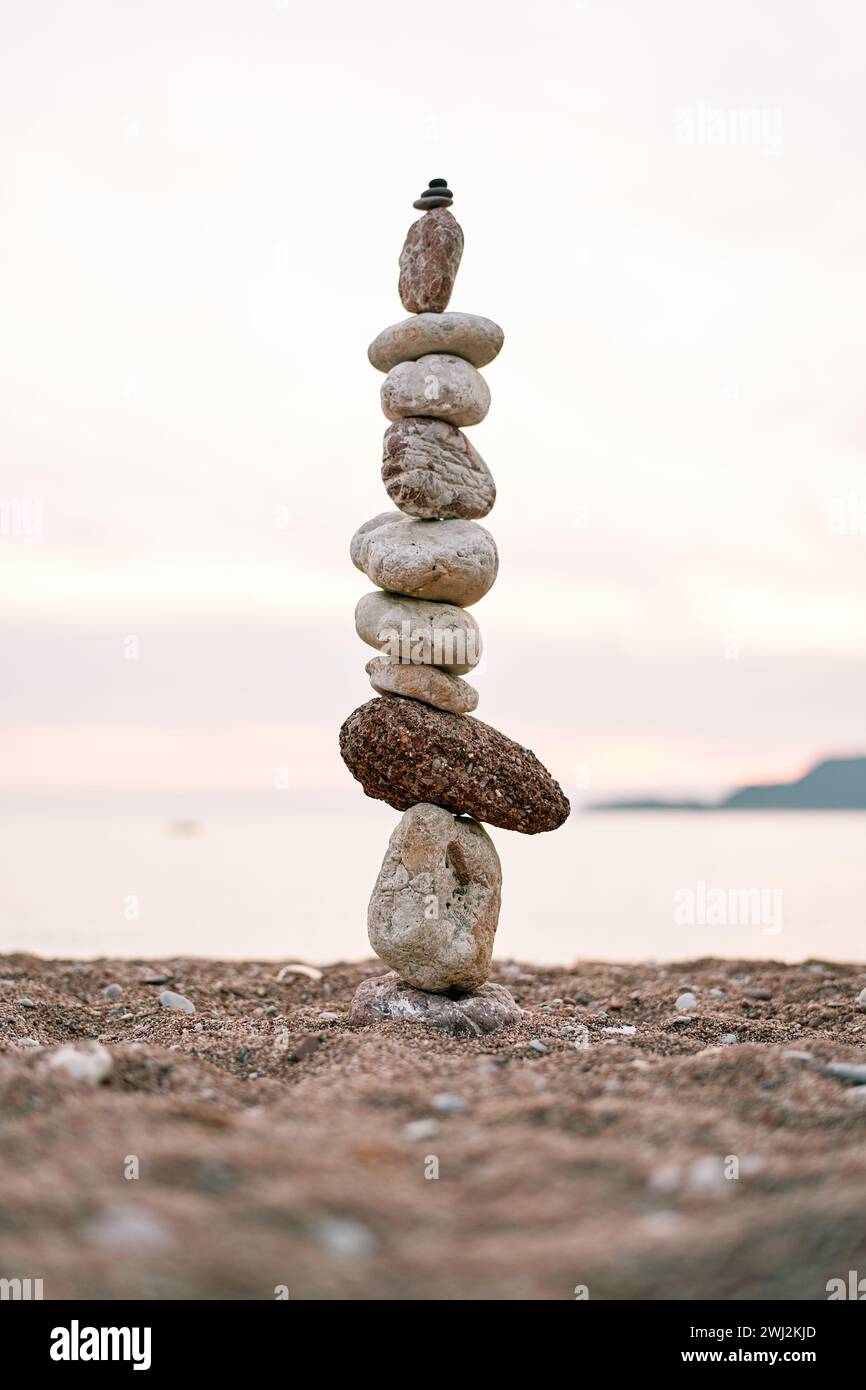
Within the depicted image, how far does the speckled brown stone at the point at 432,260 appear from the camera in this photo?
29.2ft

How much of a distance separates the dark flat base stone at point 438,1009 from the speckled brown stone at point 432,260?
5.27 meters

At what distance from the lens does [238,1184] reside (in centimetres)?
411

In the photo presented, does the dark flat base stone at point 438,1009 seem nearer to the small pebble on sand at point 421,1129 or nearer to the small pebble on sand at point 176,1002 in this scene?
the small pebble on sand at point 176,1002

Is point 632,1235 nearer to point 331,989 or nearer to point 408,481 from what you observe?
point 408,481

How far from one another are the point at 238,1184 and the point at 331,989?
7380mm

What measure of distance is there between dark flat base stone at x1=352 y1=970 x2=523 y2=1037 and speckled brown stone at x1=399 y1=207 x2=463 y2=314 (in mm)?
5272

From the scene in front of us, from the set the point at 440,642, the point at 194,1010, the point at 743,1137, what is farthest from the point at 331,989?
the point at 743,1137

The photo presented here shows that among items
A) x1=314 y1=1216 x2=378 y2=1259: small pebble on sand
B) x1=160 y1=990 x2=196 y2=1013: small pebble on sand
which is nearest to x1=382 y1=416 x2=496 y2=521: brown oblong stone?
x1=160 y1=990 x2=196 y2=1013: small pebble on sand

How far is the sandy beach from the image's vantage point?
3672 mm

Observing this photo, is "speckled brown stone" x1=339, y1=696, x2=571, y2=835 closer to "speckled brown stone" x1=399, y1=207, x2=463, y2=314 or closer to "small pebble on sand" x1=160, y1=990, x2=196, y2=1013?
"small pebble on sand" x1=160, y1=990, x2=196, y2=1013

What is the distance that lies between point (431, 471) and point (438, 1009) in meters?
3.99

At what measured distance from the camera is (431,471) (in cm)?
870

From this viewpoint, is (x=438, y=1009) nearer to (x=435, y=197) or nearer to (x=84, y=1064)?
(x=84, y=1064)

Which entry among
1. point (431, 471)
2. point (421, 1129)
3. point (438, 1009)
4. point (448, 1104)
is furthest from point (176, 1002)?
point (421, 1129)
